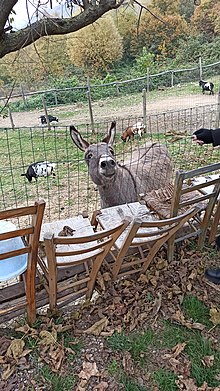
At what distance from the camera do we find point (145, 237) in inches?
86.4

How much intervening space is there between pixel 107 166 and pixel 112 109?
34.7ft

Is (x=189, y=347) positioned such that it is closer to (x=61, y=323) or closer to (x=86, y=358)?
(x=86, y=358)

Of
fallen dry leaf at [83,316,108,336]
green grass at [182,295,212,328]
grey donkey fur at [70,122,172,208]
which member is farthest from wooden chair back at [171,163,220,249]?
fallen dry leaf at [83,316,108,336]

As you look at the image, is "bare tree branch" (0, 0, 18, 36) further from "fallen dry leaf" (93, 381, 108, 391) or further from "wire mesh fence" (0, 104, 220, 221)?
"wire mesh fence" (0, 104, 220, 221)

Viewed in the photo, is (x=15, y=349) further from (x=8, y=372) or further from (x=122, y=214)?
(x=122, y=214)

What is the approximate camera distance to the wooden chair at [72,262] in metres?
1.69

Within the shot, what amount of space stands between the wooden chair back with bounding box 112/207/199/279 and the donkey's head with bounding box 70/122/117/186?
30.5 inches

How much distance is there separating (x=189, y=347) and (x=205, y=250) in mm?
985

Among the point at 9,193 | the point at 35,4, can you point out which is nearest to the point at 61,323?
the point at 35,4

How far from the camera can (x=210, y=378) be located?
1.97m

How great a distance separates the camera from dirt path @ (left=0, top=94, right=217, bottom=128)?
1213 centimetres

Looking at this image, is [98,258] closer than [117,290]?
Yes

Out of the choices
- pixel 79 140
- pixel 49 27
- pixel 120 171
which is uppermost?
pixel 49 27

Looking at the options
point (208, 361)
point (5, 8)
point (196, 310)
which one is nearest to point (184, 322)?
point (196, 310)
